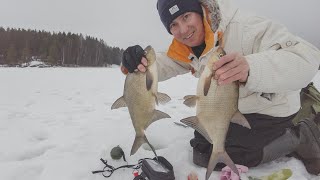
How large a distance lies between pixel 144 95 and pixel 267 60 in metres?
0.96

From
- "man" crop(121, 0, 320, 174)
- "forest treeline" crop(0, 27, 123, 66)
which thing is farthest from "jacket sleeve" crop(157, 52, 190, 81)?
"forest treeline" crop(0, 27, 123, 66)

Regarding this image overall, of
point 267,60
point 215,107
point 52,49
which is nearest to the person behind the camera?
point 215,107

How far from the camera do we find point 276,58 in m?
2.59

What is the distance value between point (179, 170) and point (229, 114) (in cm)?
131

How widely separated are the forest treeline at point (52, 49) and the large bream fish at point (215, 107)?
218ft

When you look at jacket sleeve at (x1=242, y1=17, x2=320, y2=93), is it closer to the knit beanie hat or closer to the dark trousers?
the knit beanie hat

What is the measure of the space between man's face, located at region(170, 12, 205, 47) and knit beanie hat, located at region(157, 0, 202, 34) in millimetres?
45

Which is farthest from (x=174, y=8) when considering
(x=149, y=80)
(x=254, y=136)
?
(x=254, y=136)

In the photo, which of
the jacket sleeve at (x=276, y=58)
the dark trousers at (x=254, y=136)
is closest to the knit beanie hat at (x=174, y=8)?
the jacket sleeve at (x=276, y=58)

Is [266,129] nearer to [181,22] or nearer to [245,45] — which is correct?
[245,45]

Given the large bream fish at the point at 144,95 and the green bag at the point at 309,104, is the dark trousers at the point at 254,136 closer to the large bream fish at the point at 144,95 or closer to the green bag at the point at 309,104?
the green bag at the point at 309,104

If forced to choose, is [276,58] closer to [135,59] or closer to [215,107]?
[215,107]

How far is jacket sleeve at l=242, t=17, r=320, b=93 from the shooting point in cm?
245

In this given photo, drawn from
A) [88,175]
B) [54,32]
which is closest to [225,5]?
[88,175]
